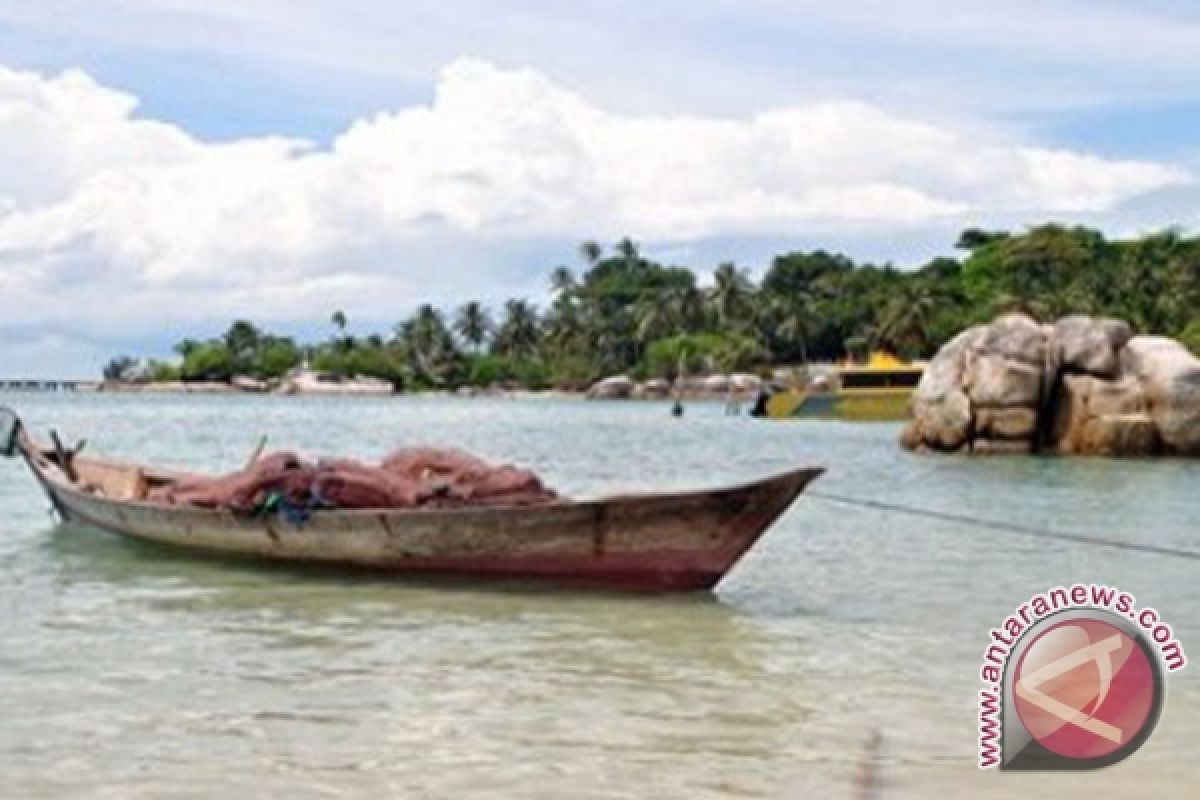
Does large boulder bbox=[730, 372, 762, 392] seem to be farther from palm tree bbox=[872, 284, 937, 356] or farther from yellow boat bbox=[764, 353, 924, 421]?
yellow boat bbox=[764, 353, 924, 421]

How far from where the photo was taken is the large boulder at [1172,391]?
42906mm

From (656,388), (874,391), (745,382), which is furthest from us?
(656,388)

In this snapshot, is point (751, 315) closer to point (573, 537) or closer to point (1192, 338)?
point (1192, 338)

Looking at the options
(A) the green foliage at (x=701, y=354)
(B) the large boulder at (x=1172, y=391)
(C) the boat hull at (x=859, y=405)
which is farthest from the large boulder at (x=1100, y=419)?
(A) the green foliage at (x=701, y=354)

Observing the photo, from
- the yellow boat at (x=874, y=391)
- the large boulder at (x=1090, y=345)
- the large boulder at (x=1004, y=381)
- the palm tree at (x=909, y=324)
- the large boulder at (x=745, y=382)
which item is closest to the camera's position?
the large boulder at (x=1090, y=345)

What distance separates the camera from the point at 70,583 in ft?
56.8

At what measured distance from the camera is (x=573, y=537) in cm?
1497

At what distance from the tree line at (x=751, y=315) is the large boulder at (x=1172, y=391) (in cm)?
2720

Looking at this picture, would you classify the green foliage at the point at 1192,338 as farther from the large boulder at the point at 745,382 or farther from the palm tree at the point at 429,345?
the palm tree at the point at 429,345

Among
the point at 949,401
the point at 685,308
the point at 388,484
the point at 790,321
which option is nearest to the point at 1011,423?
the point at 949,401

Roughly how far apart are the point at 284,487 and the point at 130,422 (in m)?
69.5

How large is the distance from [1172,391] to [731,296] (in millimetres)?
89038

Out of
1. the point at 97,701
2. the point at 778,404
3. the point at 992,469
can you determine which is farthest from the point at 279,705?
the point at 778,404

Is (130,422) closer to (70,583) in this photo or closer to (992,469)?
(992,469)
